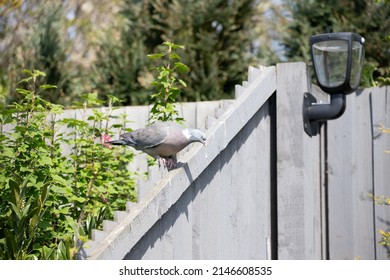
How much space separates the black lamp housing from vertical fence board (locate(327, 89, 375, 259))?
464 mm

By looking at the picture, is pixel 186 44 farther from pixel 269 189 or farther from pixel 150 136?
pixel 150 136

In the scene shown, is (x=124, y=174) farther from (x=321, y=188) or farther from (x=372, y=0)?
(x=372, y=0)

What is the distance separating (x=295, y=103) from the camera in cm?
377

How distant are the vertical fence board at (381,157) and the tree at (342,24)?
144cm

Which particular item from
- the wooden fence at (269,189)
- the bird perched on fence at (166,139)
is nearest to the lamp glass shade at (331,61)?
the wooden fence at (269,189)

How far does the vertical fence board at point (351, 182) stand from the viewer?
425 centimetres

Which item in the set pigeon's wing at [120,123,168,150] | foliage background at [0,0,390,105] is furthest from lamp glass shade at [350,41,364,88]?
foliage background at [0,0,390,105]

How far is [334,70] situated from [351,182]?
0.87 meters

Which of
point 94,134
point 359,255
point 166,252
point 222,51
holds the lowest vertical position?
point 359,255

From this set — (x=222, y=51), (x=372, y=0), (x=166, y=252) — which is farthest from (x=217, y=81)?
(x=166, y=252)

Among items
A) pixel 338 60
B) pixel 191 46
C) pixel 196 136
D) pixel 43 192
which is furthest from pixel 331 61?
pixel 191 46

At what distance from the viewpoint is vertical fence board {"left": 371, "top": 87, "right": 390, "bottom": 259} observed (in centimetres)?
420

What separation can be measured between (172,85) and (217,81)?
3339mm

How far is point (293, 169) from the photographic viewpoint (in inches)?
146
